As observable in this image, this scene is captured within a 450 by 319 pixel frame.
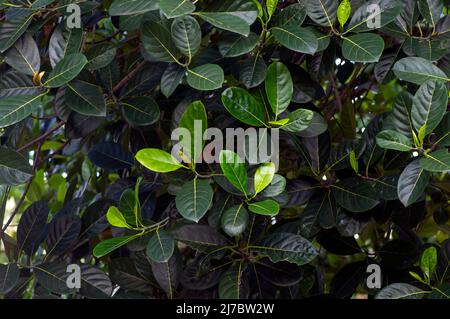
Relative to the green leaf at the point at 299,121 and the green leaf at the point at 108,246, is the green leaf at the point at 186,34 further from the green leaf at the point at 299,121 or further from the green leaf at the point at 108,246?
the green leaf at the point at 108,246

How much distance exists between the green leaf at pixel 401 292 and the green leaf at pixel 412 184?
175 mm

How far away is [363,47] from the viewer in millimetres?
1140

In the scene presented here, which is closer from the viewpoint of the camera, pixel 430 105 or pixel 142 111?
pixel 430 105

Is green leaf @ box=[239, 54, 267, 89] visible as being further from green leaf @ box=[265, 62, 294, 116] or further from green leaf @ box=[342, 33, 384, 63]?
green leaf @ box=[342, 33, 384, 63]

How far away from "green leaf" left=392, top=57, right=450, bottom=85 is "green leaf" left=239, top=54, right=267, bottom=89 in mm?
227

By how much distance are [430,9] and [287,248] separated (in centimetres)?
51

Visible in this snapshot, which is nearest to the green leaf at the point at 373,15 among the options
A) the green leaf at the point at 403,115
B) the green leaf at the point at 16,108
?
the green leaf at the point at 403,115

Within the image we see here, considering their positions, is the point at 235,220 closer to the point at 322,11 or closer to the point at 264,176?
the point at 264,176

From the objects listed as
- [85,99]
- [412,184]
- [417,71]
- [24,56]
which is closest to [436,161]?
[412,184]

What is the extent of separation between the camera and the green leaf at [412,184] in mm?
1073

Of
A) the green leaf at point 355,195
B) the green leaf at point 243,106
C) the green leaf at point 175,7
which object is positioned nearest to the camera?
the green leaf at point 175,7

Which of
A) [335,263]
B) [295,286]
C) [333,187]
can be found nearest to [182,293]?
[295,286]

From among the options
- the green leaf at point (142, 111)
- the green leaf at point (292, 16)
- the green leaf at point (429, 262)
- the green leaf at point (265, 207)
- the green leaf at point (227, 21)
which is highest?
the green leaf at point (227, 21)

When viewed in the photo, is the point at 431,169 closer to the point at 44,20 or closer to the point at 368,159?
the point at 368,159
